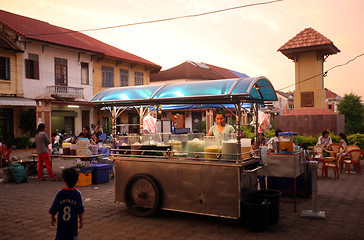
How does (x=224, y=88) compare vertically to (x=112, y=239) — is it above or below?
above

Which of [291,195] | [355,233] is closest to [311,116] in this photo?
[291,195]

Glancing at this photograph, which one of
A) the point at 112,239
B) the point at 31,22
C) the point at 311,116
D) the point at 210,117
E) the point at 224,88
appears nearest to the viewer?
the point at 112,239

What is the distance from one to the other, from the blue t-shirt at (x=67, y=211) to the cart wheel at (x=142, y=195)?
226 cm

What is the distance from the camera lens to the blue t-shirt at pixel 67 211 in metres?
3.86

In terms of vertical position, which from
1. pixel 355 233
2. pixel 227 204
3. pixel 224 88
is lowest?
pixel 355 233

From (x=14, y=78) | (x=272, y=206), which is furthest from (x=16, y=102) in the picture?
(x=272, y=206)

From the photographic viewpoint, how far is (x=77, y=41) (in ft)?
88.1

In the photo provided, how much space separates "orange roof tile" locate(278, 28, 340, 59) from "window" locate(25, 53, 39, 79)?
16.4 metres

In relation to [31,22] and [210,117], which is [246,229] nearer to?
[31,22]

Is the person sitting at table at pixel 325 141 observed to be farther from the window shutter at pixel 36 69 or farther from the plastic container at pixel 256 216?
the window shutter at pixel 36 69

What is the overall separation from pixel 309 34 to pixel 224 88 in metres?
14.7

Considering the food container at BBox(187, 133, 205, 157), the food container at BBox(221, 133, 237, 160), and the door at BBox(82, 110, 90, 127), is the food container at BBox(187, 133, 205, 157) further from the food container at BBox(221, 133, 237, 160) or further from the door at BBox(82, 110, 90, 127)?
the door at BBox(82, 110, 90, 127)

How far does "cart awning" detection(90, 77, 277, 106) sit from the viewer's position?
18.9 feet

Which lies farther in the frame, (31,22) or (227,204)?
(31,22)
